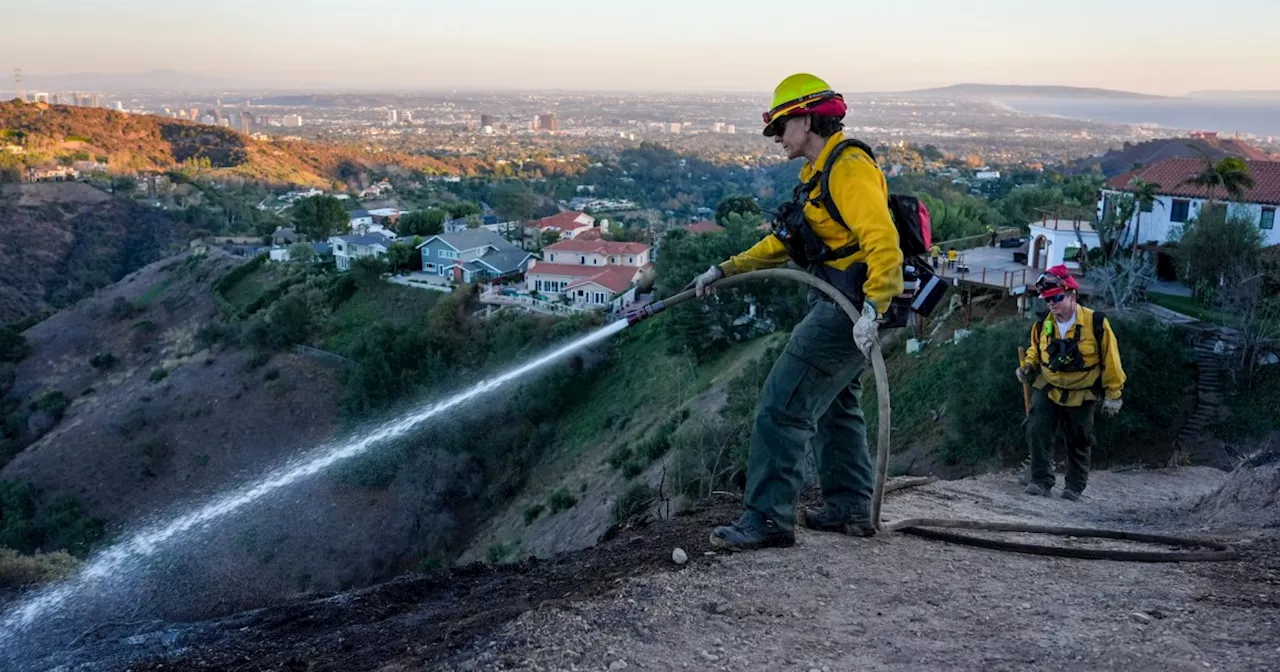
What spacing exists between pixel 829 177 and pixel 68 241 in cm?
10615

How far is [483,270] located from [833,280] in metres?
50.9

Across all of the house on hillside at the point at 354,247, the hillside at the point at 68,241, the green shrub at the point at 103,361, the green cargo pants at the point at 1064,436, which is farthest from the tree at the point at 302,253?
the green cargo pants at the point at 1064,436

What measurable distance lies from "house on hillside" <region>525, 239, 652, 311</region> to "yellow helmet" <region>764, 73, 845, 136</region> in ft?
130

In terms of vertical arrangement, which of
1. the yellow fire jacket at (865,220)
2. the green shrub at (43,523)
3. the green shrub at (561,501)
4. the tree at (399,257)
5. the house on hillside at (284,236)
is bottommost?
the green shrub at (43,523)

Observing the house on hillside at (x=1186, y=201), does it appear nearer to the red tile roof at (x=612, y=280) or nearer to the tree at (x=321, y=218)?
the red tile roof at (x=612, y=280)

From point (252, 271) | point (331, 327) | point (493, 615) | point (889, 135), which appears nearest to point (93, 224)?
point (252, 271)

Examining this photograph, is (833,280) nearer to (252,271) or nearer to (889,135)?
(252,271)

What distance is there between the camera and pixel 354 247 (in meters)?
62.4

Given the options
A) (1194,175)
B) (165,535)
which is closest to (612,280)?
(165,535)

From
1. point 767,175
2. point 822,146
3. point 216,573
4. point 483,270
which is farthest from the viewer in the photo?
point 767,175

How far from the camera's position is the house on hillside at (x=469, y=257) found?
55.1 metres

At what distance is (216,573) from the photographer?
2631cm

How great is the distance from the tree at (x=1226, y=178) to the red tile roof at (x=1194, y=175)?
0.94ft

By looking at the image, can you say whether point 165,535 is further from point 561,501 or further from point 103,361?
point 103,361
